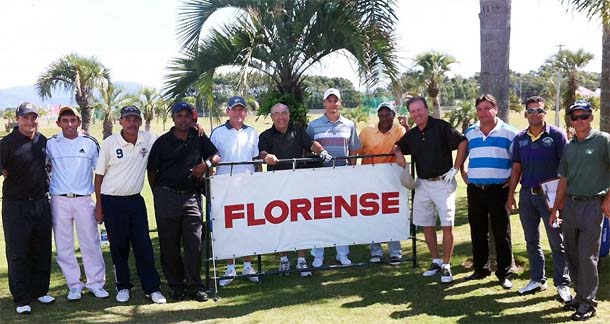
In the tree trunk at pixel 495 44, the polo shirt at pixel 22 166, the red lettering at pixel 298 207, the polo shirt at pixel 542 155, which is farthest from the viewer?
the tree trunk at pixel 495 44

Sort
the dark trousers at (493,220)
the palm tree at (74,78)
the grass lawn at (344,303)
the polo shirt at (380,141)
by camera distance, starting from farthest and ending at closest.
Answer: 1. the palm tree at (74,78)
2. the polo shirt at (380,141)
3. the dark trousers at (493,220)
4. the grass lawn at (344,303)

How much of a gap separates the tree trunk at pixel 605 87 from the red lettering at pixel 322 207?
13.7 ft

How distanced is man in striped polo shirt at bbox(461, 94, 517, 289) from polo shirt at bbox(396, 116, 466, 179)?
199 millimetres

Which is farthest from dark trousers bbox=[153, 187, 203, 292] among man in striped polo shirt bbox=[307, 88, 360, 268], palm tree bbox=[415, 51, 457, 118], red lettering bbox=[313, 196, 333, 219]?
palm tree bbox=[415, 51, 457, 118]

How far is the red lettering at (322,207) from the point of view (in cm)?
662

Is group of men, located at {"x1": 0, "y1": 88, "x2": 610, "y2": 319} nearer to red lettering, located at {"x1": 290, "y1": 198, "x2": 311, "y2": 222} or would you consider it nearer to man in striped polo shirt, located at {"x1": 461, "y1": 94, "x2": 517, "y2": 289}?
man in striped polo shirt, located at {"x1": 461, "y1": 94, "x2": 517, "y2": 289}

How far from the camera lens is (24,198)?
5.87 m

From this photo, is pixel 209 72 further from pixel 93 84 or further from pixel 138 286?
pixel 93 84

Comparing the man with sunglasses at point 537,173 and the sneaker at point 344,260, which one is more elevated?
the man with sunglasses at point 537,173

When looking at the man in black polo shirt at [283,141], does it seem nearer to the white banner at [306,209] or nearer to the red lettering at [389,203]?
the white banner at [306,209]

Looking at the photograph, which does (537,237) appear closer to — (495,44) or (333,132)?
(333,132)

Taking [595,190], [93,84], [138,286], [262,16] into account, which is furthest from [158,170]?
[93,84]

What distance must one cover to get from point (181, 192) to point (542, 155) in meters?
3.48

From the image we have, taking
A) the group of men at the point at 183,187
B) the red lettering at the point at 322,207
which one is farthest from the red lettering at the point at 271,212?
the group of men at the point at 183,187
